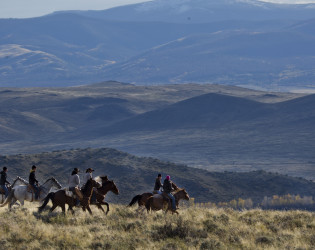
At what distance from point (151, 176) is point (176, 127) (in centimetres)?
6851

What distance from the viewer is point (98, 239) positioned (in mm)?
15055

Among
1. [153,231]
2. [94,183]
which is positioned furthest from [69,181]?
[153,231]

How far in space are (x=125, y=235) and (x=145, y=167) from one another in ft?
136

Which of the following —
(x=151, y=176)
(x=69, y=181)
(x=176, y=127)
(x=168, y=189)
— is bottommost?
(x=176, y=127)

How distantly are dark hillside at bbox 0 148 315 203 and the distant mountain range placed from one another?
16989 mm

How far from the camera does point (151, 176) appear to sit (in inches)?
2135

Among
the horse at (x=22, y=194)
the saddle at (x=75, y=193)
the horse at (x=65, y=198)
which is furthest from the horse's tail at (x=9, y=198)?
the saddle at (x=75, y=193)

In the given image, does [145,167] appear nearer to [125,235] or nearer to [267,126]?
[125,235]

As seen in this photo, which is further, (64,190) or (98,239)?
(64,190)

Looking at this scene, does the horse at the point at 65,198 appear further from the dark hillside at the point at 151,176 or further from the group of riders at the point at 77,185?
the dark hillside at the point at 151,176

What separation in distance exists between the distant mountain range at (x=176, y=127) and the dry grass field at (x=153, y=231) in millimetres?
54908

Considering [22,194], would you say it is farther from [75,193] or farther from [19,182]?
[75,193]

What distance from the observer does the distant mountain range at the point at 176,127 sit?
90.1 m

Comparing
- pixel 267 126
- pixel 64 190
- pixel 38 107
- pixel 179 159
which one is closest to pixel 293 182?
pixel 179 159
